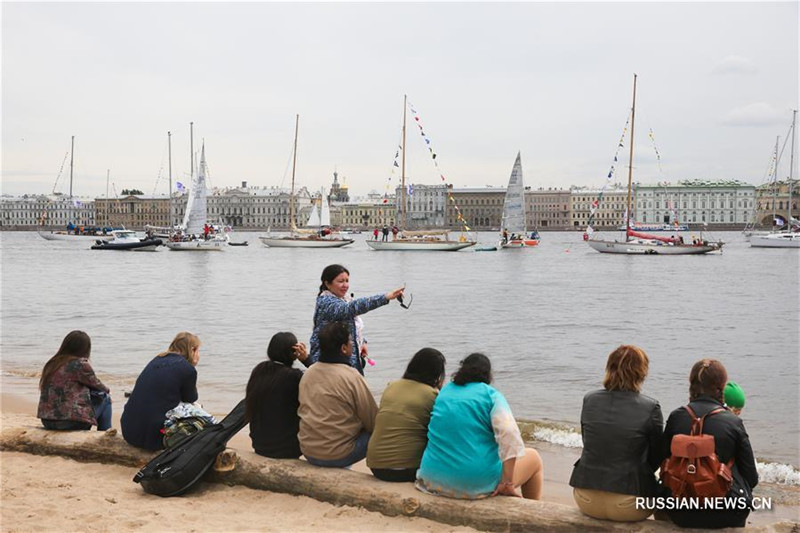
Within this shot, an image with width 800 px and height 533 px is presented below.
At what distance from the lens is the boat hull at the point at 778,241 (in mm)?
75312

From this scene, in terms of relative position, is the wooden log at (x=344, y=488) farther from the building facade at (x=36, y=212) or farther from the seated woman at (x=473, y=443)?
the building facade at (x=36, y=212)

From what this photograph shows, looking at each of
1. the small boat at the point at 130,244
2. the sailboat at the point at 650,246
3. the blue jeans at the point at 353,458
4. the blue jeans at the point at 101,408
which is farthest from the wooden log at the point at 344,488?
the small boat at the point at 130,244

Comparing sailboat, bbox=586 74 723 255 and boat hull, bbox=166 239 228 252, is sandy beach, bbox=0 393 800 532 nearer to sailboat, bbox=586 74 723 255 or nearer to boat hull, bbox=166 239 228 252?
sailboat, bbox=586 74 723 255

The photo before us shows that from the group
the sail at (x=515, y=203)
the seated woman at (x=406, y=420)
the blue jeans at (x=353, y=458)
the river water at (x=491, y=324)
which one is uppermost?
the sail at (x=515, y=203)

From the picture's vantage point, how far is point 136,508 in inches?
191

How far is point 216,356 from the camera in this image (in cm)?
1460

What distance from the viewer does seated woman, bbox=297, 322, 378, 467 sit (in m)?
4.91

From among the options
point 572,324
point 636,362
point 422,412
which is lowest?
point 572,324

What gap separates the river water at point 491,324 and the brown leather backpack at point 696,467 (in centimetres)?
449

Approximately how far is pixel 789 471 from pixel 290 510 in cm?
467

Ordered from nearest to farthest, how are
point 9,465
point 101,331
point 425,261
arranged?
point 9,465
point 101,331
point 425,261

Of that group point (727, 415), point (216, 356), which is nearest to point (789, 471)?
point (727, 415)

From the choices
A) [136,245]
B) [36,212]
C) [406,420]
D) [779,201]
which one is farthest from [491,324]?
[36,212]

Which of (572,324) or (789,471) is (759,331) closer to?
(572,324)
